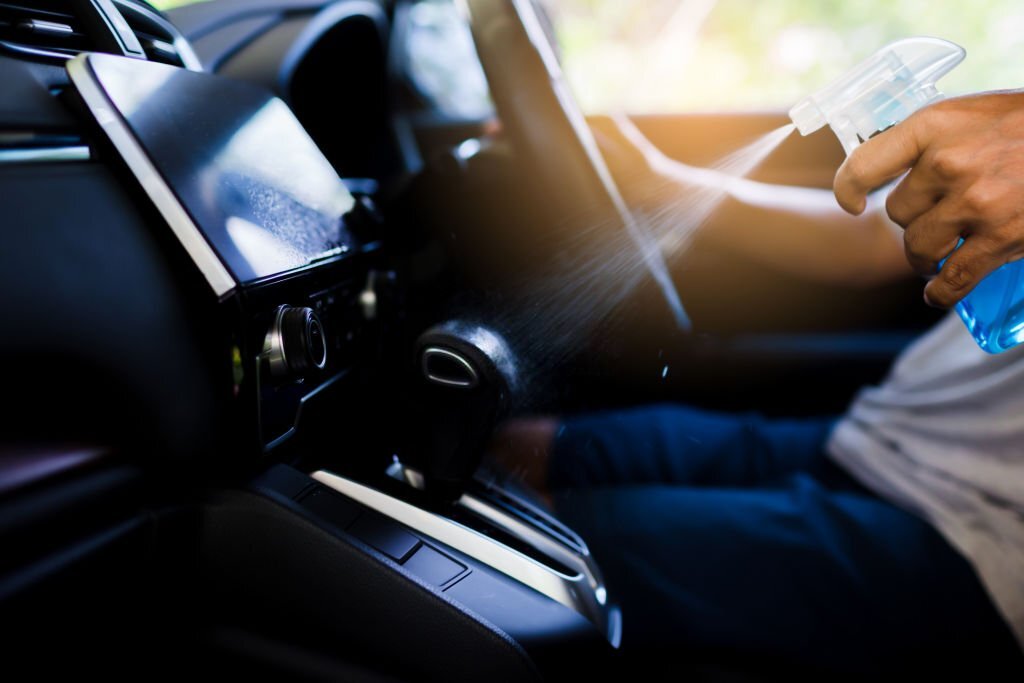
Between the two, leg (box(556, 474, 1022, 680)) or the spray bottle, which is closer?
the spray bottle

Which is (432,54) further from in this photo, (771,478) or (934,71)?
(934,71)

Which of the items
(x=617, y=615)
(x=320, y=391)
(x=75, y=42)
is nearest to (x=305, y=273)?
(x=320, y=391)

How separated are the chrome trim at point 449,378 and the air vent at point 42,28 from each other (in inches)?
12.7

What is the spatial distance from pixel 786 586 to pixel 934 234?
0.35 m

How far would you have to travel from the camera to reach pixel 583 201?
0.82 m

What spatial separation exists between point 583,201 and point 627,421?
31cm

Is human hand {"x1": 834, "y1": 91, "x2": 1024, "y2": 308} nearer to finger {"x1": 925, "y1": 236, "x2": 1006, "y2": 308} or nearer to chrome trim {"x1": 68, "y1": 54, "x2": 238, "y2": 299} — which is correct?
finger {"x1": 925, "y1": 236, "x2": 1006, "y2": 308}

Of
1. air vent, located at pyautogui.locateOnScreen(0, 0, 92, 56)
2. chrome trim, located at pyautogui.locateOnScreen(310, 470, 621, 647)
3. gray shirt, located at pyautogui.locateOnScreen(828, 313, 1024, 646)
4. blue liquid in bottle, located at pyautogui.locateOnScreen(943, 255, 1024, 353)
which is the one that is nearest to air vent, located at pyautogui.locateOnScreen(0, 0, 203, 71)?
air vent, located at pyautogui.locateOnScreen(0, 0, 92, 56)

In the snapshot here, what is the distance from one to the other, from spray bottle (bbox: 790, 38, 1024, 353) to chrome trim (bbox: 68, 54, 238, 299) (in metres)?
0.43

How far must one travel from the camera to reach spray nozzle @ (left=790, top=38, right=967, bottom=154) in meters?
0.50

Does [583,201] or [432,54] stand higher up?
[432,54]

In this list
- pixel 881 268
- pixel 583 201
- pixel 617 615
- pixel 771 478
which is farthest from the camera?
pixel 881 268

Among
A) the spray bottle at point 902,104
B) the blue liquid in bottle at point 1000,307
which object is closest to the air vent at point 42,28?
the spray bottle at point 902,104

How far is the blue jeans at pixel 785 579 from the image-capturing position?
25.1 inches
